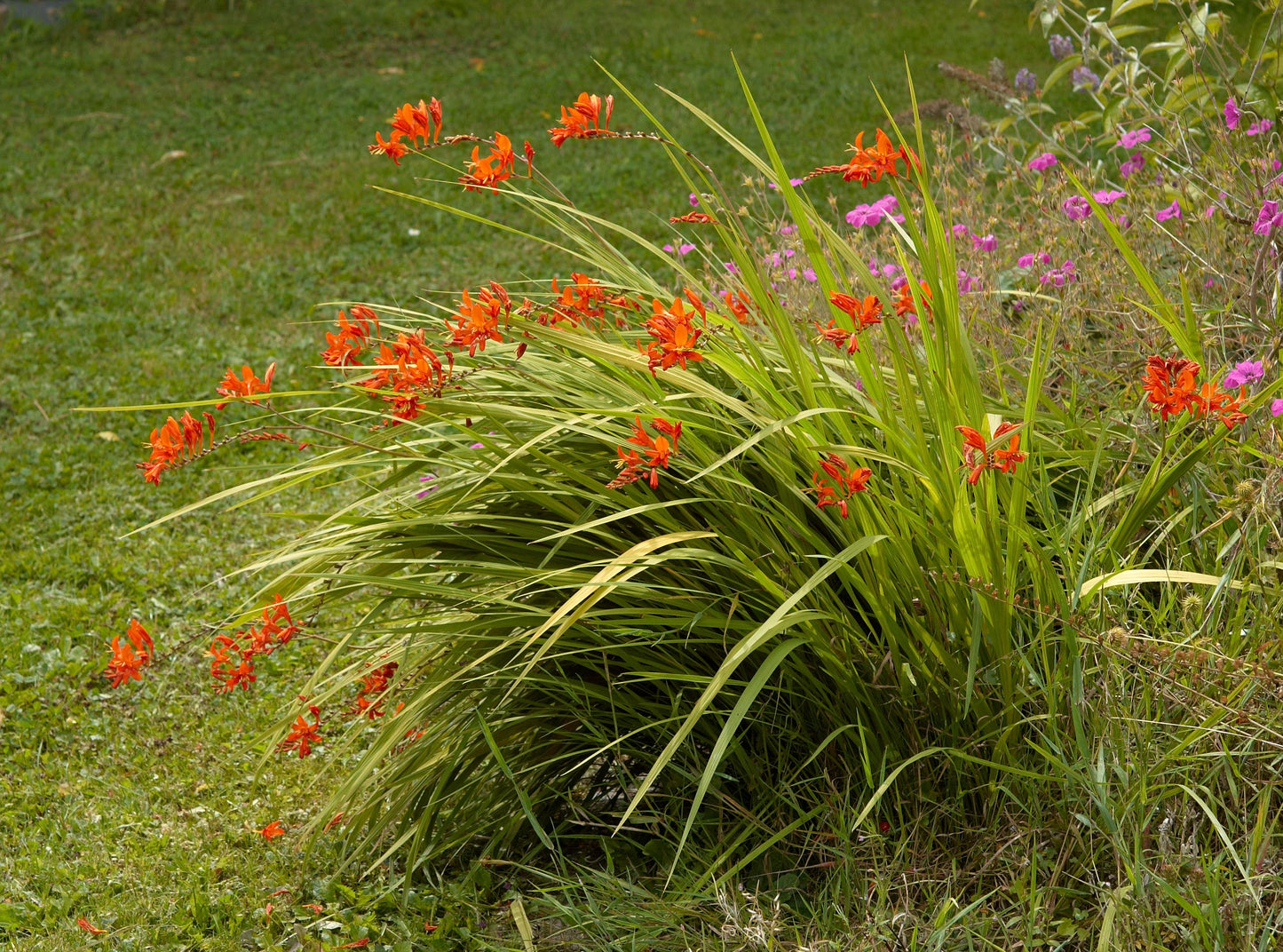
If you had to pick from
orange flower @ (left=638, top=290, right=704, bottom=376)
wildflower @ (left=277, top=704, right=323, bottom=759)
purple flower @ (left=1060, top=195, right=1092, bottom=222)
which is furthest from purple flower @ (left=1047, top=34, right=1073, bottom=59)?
wildflower @ (left=277, top=704, right=323, bottom=759)

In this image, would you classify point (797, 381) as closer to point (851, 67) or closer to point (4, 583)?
point (4, 583)

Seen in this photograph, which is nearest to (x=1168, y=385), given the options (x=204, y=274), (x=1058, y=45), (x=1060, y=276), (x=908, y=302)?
(x=908, y=302)

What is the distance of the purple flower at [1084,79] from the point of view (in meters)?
3.64

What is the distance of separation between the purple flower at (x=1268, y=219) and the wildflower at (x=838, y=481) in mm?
1127

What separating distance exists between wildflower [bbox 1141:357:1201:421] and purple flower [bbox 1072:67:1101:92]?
2089mm

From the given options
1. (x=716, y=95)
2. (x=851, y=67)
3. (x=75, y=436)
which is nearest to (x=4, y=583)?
(x=75, y=436)

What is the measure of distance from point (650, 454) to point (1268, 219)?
1504mm

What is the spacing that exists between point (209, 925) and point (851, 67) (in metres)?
9.82

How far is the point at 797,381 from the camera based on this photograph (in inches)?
79.8

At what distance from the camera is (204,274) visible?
23.0 feet

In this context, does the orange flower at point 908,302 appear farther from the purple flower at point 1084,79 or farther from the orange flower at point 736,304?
the purple flower at point 1084,79

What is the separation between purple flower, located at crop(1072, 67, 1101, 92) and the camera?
3645mm

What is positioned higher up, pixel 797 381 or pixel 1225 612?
pixel 797 381

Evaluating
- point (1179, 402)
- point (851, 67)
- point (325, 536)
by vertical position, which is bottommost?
point (851, 67)
